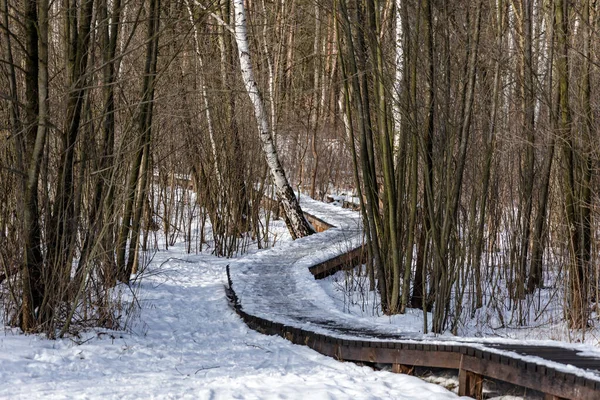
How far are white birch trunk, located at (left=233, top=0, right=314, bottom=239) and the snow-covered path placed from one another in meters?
6.60

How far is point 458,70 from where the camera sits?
7.48 metres

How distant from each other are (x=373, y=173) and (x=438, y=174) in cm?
183

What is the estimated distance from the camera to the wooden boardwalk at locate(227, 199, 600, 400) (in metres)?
A: 4.34

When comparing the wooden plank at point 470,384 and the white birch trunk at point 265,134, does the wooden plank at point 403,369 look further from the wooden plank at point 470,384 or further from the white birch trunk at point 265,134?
the white birch trunk at point 265,134

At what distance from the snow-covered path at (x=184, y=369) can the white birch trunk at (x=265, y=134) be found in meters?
6.60

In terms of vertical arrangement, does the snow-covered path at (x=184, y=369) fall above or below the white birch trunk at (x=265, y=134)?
below

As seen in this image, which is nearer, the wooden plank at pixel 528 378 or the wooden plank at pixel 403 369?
the wooden plank at pixel 528 378

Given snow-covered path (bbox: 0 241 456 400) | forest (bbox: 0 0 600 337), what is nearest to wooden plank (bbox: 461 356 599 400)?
snow-covered path (bbox: 0 241 456 400)

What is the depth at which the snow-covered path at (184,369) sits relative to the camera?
489cm

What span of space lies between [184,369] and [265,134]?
28.6 feet

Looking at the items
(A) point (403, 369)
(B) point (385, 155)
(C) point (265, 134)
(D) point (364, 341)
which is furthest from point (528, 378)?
(C) point (265, 134)

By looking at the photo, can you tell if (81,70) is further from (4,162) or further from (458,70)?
(458,70)

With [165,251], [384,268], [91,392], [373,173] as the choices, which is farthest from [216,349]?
[165,251]

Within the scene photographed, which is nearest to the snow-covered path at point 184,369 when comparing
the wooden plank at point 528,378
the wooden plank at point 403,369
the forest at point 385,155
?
the wooden plank at point 403,369
